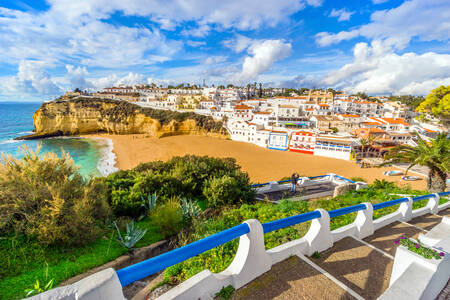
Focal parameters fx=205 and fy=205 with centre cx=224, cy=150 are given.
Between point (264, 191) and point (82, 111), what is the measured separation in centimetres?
6986

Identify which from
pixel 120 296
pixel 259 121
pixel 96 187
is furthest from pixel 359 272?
pixel 259 121

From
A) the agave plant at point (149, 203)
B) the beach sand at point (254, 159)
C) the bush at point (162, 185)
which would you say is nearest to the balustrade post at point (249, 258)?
the agave plant at point (149, 203)

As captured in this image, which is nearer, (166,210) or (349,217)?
(349,217)

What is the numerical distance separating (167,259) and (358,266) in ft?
11.5

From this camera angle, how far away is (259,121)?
51.5 metres

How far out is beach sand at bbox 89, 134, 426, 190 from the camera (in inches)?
1001

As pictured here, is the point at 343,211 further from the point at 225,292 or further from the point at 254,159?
the point at 254,159

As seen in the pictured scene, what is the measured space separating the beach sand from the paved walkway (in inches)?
730

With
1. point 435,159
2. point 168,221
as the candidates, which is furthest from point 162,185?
point 435,159

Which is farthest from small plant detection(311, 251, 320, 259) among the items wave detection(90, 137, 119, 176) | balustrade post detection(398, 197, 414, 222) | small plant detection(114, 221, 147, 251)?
wave detection(90, 137, 119, 176)

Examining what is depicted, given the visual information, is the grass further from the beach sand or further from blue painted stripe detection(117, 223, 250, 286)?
the beach sand

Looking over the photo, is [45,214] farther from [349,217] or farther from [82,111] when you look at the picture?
[82,111]

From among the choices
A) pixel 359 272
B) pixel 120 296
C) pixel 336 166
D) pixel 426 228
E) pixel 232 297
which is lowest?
pixel 336 166

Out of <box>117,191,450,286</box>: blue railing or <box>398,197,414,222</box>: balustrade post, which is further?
<box>398,197,414,222</box>: balustrade post
